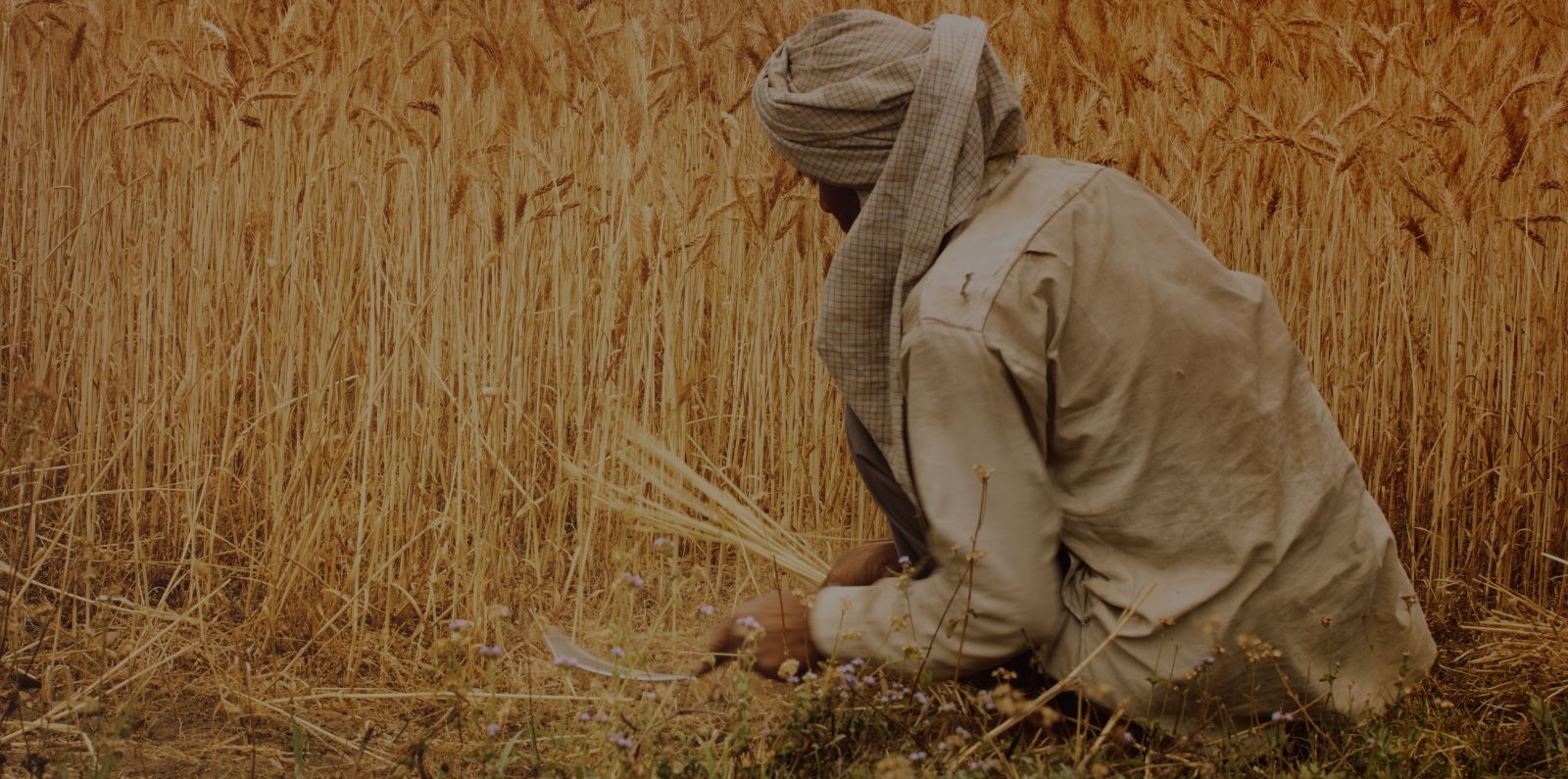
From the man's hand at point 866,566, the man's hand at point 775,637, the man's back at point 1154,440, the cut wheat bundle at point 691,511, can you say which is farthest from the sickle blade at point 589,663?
the man's back at point 1154,440

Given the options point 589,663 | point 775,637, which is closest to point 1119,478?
point 775,637

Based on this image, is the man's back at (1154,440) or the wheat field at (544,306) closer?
the man's back at (1154,440)

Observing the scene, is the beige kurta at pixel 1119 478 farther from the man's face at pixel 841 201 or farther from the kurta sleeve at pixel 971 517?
the man's face at pixel 841 201

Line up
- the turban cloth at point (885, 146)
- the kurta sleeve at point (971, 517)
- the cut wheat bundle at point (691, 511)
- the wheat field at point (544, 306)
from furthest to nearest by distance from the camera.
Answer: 1. the wheat field at point (544, 306)
2. the cut wheat bundle at point (691, 511)
3. the turban cloth at point (885, 146)
4. the kurta sleeve at point (971, 517)

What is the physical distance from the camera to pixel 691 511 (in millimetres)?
2549

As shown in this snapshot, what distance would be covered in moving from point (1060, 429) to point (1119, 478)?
0.09 metres

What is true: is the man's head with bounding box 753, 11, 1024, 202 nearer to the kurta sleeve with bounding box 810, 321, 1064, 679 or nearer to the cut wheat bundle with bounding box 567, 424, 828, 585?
the kurta sleeve with bounding box 810, 321, 1064, 679

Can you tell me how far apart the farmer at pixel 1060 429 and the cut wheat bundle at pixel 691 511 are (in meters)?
0.19

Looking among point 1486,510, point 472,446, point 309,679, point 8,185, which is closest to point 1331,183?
point 1486,510

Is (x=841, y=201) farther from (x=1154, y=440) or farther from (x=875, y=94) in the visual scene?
(x=1154, y=440)

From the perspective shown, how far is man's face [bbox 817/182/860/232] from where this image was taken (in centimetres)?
171

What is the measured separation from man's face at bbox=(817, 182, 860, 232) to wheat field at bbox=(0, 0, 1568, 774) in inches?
21.9

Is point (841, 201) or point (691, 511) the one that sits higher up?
point (841, 201)

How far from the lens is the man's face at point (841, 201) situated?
1.71 metres
